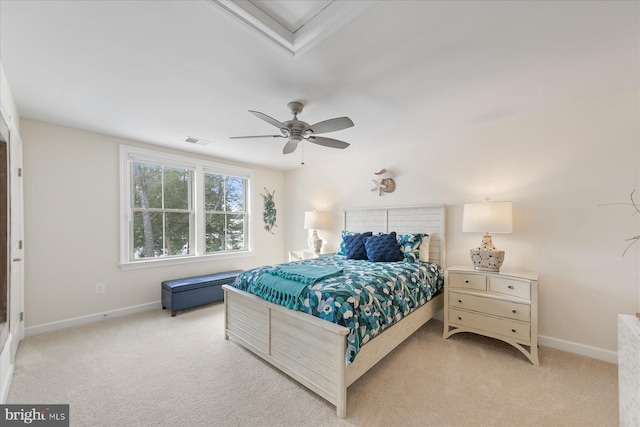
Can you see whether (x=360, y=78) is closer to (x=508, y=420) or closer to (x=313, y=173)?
(x=508, y=420)

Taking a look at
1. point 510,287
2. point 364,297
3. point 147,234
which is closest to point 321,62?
point 364,297

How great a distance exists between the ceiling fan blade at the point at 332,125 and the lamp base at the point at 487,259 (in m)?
1.98

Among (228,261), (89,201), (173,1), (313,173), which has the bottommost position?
(228,261)

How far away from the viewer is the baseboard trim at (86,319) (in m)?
2.88

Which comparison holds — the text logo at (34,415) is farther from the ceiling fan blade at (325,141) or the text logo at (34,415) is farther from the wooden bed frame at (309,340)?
the ceiling fan blade at (325,141)

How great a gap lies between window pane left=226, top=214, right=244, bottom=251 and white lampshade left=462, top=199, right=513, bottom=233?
388cm

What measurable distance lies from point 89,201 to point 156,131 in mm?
1242

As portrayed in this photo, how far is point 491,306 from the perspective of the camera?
2.54 m

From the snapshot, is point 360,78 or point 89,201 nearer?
point 360,78

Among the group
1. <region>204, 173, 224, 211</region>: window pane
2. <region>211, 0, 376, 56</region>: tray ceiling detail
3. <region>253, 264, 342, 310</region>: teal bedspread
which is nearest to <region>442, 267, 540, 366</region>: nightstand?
<region>253, 264, 342, 310</region>: teal bedspread

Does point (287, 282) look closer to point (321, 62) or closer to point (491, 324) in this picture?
point (321, 62)

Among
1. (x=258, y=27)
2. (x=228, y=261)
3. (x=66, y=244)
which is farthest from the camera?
(x=228, y=261)

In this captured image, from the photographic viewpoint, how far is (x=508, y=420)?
167 cm

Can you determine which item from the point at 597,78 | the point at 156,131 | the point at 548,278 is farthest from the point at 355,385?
the point at 156,131
